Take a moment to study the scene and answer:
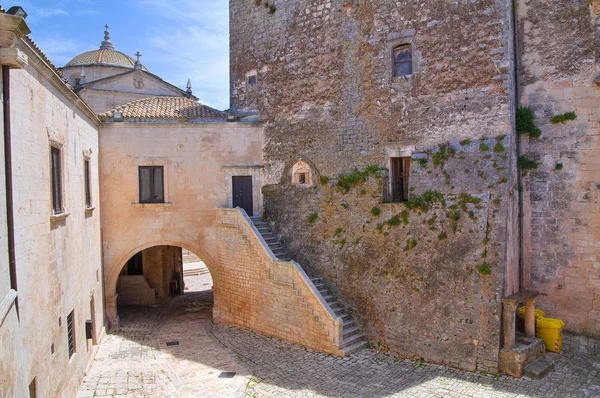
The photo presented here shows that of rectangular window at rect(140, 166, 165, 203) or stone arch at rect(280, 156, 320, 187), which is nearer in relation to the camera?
stone arch at rect(280, 156, 320, 187)

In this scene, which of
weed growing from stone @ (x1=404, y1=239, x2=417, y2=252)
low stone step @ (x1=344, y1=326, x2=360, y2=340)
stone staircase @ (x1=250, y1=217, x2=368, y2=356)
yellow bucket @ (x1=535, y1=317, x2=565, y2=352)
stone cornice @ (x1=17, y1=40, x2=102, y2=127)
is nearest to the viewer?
stone cornice @ (x1=17, y1=40, x2=102, y2=127)

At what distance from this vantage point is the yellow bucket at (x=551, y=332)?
37.1 ft

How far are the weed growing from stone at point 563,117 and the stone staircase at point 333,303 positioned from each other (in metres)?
7.50

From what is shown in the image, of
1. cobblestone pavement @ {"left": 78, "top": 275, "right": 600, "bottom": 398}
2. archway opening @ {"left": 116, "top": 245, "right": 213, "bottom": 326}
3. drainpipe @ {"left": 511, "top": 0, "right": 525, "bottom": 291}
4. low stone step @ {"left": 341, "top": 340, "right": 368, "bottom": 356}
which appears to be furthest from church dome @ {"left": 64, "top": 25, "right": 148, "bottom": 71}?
low stone step @ {"left": 341, "top": 340, "right": 368, "bottom": 356}

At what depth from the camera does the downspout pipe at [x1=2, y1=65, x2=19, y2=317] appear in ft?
20.8

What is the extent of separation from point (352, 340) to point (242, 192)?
639 cm

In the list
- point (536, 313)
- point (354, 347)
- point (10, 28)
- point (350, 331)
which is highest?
point (10, 28)

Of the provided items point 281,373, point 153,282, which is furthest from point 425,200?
point 153,282

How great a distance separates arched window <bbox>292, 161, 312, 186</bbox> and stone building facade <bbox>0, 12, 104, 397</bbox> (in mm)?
6333

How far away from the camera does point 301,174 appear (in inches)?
606

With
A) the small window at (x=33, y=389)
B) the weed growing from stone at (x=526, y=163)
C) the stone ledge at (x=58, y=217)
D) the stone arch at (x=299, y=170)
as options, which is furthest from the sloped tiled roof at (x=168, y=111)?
the small window at (x=33, y=389)

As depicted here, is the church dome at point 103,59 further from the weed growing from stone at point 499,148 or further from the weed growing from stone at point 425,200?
the weed growing from stone at point 499,148

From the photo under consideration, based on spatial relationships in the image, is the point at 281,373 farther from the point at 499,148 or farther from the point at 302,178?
the point at 499,148

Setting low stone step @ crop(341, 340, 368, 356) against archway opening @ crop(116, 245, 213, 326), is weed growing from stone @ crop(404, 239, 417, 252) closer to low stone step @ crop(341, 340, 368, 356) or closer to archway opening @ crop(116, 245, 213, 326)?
low stone step @ crop(341, 340, 368, 356)
